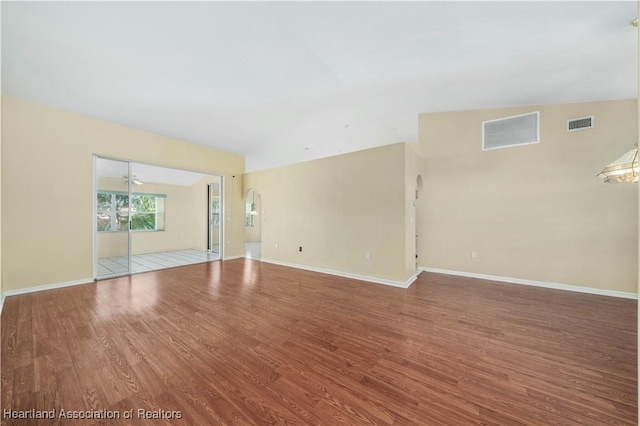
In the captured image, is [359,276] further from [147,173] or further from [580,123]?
[147,173]

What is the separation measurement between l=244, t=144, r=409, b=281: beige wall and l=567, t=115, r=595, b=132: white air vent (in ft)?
9.41

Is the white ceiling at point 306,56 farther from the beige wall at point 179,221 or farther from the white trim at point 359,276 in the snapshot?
the beige wall at point 179,221

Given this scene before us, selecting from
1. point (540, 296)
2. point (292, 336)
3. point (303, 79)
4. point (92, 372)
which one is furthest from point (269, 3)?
point (540, 296)

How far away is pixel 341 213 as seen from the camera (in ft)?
16.2

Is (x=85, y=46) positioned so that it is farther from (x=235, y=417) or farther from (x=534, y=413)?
(x=534, y=413)

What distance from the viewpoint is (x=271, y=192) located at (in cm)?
633

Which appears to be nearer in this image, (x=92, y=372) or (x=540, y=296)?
(x=92, y=372)

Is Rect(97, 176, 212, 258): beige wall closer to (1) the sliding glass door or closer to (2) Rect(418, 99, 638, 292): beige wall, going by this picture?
(1) the sliding glass door

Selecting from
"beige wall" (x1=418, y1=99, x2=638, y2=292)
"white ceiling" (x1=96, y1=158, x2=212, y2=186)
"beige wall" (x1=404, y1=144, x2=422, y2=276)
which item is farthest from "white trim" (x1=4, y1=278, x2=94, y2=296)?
"beige wall" (x1=418, y1=99, x2=638, y2=292)

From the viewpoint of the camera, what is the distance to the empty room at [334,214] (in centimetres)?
176

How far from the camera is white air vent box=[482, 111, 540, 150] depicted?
416 cm

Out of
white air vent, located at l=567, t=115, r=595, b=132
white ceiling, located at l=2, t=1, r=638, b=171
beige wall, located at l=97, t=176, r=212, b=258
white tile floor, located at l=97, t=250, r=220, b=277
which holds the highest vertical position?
white ceiling, located at l=2, t=1, r=638, b=171

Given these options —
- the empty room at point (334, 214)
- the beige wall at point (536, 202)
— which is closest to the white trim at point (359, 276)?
the empty room at point (334, 214)

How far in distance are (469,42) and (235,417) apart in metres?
4.18
